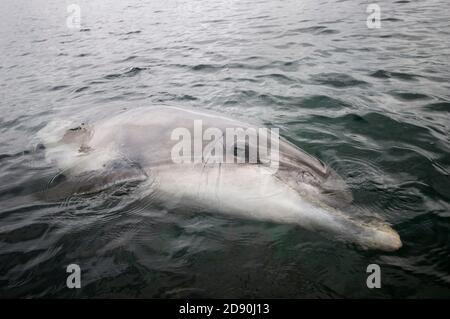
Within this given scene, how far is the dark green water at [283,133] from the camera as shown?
2.85 meters

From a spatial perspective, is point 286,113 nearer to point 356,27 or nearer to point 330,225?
point 330,225

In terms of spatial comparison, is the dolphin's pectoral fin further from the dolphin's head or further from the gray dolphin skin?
the dolphin's head

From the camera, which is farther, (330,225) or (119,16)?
(119,16)

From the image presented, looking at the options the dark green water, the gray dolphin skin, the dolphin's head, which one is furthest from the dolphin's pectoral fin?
the dolphin's head

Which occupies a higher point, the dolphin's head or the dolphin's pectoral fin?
the dolphin's pectoral fin

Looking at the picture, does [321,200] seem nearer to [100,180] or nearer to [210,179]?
[210,179]

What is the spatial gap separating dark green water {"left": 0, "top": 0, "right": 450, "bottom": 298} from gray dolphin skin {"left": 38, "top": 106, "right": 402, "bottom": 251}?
0.13 metres

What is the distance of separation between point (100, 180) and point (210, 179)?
127cm

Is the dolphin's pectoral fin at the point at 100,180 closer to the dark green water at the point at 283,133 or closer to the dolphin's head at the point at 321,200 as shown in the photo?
the dark green water at the point at 283,133

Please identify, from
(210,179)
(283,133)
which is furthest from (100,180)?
(283,133)

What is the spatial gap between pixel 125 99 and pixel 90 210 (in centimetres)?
412

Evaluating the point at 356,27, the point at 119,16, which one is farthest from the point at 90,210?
the point at 119,16

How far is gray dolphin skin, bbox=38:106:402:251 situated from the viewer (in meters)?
3.21

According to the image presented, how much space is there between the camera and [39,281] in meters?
2.92
